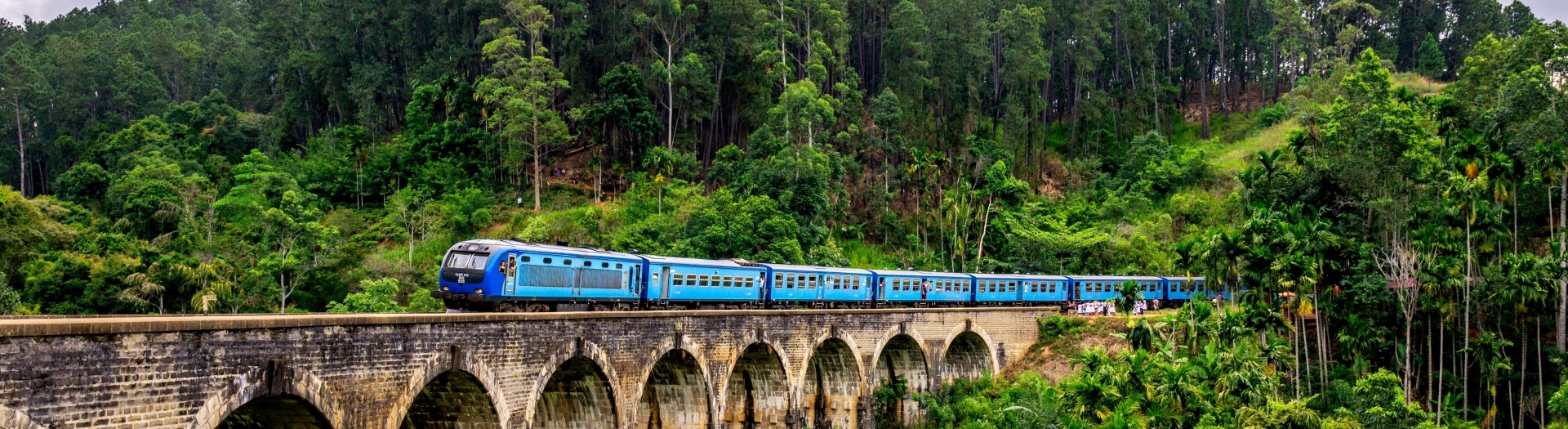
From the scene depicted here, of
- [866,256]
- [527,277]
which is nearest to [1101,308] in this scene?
[866,256]

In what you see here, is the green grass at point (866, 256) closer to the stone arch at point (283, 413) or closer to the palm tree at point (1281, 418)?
the palm tree at point (1281, 418)

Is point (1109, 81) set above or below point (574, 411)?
above

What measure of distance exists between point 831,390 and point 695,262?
29.8ft

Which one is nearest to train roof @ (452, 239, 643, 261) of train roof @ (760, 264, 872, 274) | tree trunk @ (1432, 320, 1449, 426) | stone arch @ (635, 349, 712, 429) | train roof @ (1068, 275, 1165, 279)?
stone arch @ (635, 349, 712, 429)

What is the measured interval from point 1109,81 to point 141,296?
2315 inches

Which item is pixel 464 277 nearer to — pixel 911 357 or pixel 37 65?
pixel 911 357

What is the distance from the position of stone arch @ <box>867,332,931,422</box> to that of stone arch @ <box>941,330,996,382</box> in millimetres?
2465

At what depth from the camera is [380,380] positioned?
1719 cm

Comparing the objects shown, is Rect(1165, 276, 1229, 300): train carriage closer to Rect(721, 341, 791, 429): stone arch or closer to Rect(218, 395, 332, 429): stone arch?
Rect(721, 341, 791, 429): stone arch

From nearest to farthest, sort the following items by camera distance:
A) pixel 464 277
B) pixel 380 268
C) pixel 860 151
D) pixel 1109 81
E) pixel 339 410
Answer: pixel 339 410, pixel 464 277, pixel 380 268, pixel 860 151, pixel 1109 81

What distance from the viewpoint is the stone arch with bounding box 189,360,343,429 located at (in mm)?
14328

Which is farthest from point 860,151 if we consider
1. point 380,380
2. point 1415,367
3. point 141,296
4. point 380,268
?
point 380,380

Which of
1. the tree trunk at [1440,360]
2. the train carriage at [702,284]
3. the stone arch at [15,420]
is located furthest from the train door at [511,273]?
the tree trunk at [1440,360]

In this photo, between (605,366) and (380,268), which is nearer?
(605,366)
